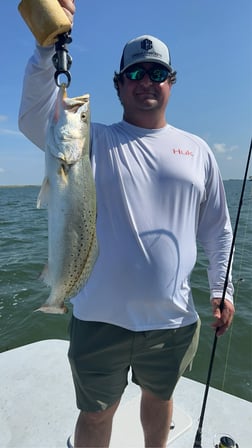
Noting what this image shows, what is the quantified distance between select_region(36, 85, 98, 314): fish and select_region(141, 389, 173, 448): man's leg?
1.11 metres

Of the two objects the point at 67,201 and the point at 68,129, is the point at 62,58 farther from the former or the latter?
the point at 67,201

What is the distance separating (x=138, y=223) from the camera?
6.60 ft

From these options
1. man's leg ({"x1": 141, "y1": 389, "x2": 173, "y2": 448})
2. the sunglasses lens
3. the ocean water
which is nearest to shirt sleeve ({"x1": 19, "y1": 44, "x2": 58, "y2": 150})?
the sunglasses lens

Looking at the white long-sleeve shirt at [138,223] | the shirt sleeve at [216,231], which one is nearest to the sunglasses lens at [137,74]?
the white long-sleeve shirt at [138,223]

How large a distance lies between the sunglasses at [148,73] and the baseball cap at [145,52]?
0.12 feet

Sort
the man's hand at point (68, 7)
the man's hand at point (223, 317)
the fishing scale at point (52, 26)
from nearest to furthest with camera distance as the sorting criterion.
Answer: the fishing scale at point (52, 26) < the man's hand at point (68, 7) < the man's hand at point (223, 317)

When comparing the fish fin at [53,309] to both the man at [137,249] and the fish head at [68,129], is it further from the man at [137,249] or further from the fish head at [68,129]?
the fish head at [68,129]

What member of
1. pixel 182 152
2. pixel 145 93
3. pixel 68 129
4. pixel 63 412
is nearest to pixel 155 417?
pixel 63 412

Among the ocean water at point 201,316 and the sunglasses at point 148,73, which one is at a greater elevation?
the sunglasses at point 148,73

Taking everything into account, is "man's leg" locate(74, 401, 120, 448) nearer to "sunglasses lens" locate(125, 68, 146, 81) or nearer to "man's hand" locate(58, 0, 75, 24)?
"sunglasses lens" locate(125, 68, 146, 81)

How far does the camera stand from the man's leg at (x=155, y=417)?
2.30m

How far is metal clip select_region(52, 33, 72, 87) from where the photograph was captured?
61.8 inches

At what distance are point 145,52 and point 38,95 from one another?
2.45ft

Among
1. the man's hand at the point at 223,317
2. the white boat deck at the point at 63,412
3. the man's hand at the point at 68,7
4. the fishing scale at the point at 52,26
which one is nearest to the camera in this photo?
the fishing scale at the point at 52,26
